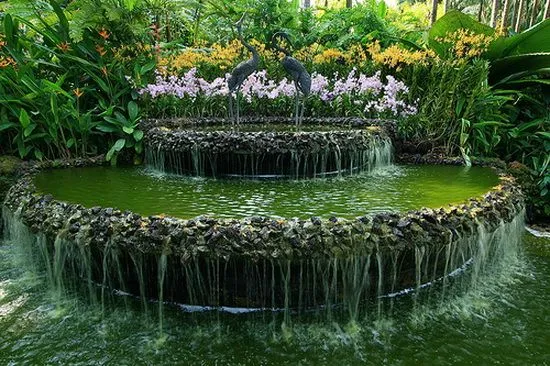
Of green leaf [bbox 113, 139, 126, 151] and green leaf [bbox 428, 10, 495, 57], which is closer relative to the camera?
green leaf [bbox 113, 139, 126, 151]

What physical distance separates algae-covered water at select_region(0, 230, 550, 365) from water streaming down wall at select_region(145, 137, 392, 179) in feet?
6.50

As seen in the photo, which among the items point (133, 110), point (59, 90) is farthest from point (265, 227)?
point (133, 110)

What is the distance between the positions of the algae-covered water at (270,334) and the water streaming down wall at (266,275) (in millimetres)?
112

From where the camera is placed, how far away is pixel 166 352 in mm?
2775

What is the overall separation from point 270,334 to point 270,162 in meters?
2.35

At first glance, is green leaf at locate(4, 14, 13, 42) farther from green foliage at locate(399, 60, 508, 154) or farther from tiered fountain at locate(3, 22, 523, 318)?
green foliage at locate(399, 60, 508, 154)

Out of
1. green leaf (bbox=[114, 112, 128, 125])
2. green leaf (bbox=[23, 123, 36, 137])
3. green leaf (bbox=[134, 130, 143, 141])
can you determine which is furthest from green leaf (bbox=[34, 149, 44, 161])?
green leaf (bbox=[134, 130, 143, 141])

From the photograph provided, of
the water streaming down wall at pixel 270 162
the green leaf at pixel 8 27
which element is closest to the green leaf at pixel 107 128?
the water streaming down wall at pixel 270 162

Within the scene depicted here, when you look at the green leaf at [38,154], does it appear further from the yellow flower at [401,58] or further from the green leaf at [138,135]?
the yellow flower at [401,58]

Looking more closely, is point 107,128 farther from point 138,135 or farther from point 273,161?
point 273,161

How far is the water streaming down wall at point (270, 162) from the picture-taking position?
16.3 ft

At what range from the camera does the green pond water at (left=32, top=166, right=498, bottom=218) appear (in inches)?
144

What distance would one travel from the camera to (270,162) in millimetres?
4996

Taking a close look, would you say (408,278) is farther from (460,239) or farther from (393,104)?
Result: (393,104)
